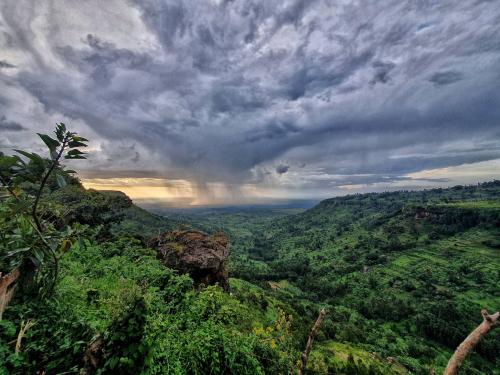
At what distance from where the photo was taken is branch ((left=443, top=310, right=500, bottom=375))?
406 cm

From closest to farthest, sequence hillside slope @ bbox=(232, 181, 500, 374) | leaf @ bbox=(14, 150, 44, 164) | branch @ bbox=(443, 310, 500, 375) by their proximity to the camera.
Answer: leaf @ bbox=(14, 150, 44, 164) → branch @ bbox=(443, 310, 500, 375) → hillside slope @ bbox=(232, 181, 500, 374)

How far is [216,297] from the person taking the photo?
7953 mm

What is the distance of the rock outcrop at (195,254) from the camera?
19062 millimetres

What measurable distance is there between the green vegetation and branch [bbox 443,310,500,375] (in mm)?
1194

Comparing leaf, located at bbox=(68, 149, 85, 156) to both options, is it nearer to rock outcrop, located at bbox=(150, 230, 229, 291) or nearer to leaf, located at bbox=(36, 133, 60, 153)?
leaf, located at bbox=(36, 133, 60, 153)

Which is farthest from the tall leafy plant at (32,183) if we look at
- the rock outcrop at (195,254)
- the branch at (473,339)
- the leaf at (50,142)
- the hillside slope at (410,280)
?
the hillside slope at (410,280)

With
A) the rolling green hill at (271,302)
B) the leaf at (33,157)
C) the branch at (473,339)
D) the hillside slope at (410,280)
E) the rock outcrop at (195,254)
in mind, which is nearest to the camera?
the leaf at (33,157)

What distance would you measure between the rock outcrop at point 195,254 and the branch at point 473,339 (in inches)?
630

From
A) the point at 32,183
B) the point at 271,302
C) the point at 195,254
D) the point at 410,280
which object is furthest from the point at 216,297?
the point at 410,280

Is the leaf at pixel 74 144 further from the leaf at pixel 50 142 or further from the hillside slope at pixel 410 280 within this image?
the hillside slope at pixel 410 280

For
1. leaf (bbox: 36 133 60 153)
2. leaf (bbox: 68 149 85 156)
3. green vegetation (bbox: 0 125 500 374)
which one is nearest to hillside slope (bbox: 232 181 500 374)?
green vegetation (bbox: 0 125 500 374)

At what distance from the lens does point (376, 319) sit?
97.8m

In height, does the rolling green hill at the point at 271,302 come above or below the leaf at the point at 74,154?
below

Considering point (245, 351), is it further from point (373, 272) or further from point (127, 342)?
point (373, 272)
